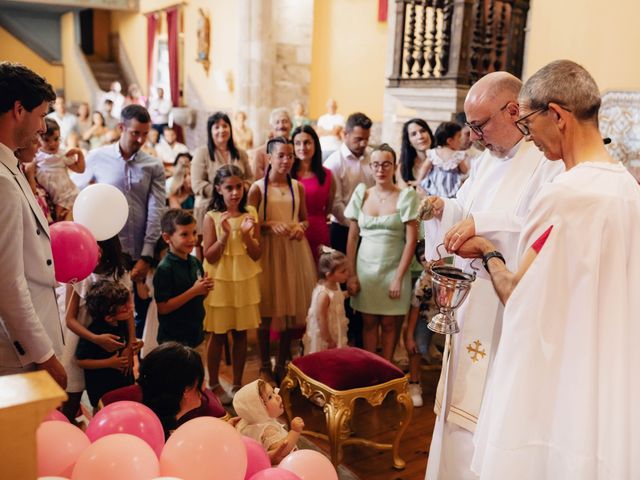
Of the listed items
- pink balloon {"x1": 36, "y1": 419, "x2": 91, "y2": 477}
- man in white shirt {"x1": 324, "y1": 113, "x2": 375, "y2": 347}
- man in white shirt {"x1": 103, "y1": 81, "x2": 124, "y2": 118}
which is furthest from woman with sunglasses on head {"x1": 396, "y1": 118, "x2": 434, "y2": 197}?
man in white shirt {"x1": 103, "y1": 81, "x2": 124, "y2": 118}

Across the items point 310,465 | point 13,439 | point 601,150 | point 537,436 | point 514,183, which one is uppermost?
point 601,150

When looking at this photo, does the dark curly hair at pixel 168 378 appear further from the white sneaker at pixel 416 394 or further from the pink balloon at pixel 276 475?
the white sneaker at pixel 416 394

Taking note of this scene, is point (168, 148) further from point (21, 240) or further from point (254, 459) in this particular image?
point (254, 459)

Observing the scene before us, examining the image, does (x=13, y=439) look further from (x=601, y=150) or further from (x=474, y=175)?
(x=474, y=175)

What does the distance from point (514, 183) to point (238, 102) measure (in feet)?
30.9

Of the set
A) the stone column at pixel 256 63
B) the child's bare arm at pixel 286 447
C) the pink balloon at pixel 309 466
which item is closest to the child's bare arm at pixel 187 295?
the child's bare arm at pixel 286 447

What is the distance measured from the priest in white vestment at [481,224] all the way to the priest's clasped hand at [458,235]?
A: 0.12 ft

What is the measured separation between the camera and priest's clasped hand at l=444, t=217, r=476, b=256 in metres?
1.84

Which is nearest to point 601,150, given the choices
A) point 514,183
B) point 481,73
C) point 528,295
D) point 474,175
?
point 528,295

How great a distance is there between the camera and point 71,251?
8.11 ft

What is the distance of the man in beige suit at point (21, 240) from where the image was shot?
1.78 metres

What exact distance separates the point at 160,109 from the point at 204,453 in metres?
13.2

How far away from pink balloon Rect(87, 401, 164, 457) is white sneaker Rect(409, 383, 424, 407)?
2152mm

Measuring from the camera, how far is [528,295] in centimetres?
148
